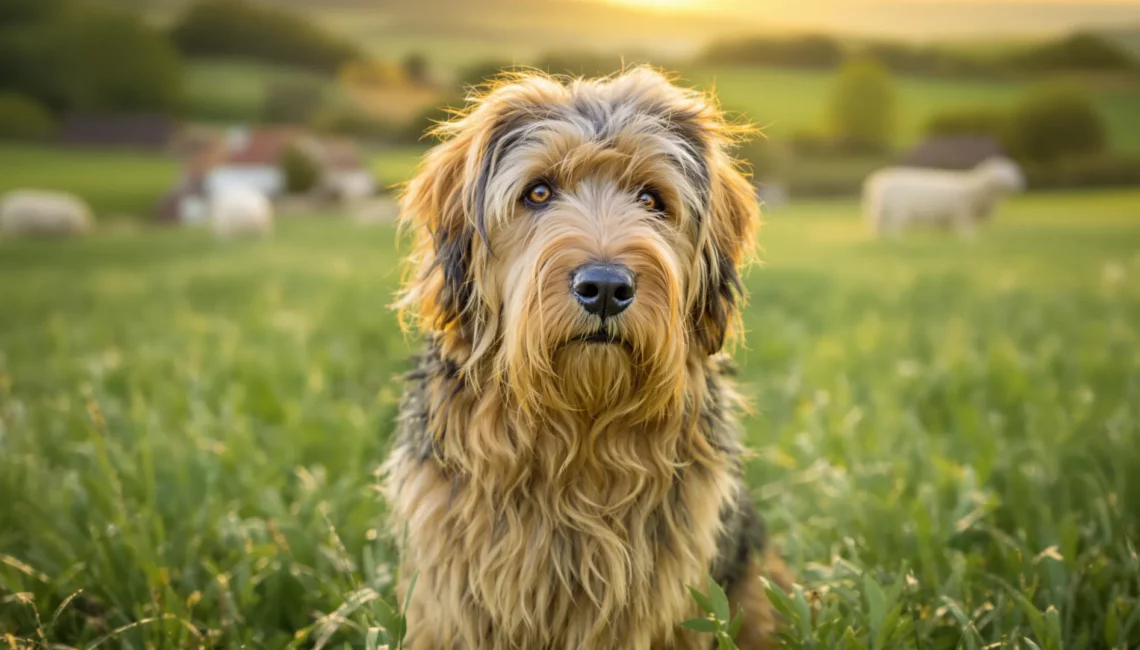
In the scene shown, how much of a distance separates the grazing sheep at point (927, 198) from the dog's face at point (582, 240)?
1343 cm

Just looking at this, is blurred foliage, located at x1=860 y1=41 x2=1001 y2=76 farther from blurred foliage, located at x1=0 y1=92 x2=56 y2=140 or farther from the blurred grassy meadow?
blurred foliage, located at x1=0 y1=92 x2=56 y2=140

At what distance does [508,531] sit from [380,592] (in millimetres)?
774

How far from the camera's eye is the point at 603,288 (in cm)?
209

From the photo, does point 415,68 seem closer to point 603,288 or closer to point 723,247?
point 723,247

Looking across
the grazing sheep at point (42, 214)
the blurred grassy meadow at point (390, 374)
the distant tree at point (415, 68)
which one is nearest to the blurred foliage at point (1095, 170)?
the blurred grassy meadow at point (390, 374)

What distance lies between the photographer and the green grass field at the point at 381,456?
9.35 ft

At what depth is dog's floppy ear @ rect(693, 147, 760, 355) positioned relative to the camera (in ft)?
8.32

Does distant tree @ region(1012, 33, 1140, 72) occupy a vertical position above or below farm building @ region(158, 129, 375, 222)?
above

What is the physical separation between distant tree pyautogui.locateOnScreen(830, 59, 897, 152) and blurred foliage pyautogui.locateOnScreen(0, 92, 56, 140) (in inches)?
378

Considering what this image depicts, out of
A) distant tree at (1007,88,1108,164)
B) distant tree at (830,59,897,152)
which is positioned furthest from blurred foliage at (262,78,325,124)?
distant tree at (1007,88,1108,164)

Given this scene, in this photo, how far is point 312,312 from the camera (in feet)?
25.2

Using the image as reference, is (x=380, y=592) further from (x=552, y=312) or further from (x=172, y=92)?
(x=172, y=92)

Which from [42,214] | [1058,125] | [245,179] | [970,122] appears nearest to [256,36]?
[245,179]

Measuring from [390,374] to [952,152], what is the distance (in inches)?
468
